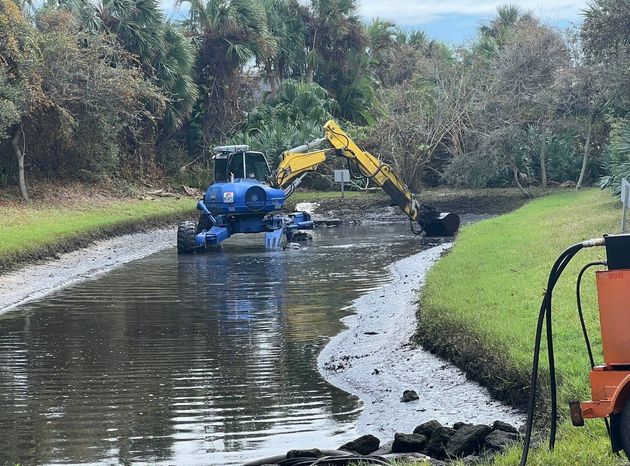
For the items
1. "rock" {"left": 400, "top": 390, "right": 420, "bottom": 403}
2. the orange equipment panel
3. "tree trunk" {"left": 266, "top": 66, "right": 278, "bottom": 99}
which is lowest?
"rock" {"left": 400, "top": 390, "right": 420, "bottom": 403}

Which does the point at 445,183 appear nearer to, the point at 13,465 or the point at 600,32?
the point at 600,32

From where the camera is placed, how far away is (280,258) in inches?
1001

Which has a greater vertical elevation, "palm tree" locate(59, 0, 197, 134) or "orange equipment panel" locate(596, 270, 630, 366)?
"palm tree" locate(59, 0, 197, 134)

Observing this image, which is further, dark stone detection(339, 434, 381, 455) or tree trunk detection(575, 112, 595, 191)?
tree trunk detection(575, 112, 595, 191)

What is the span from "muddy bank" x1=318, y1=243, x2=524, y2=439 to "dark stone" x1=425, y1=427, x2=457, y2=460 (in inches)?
52.8

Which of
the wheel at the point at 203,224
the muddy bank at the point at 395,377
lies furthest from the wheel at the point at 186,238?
the muddy bank at the point at 395,377

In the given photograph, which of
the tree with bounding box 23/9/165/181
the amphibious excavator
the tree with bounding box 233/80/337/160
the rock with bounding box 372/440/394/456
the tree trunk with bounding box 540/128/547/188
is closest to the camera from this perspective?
the rock with bounding box 372/440/394/456

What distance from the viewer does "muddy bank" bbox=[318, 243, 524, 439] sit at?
9.88m

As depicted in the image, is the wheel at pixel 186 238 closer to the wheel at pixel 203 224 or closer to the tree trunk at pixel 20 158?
the wheel at pixel 203 224

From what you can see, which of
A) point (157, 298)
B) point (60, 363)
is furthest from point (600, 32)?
point (60, 363)

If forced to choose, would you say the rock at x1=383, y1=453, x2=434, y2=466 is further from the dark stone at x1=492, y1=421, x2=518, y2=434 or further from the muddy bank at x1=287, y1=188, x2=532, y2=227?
the muddy bank at x1=287, y1=188, x2=532, y2=227

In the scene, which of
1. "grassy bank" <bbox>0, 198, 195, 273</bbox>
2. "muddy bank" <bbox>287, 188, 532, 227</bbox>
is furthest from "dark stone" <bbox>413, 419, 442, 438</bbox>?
"muddy bank" <bbox>287, 188, 532, 227</bbox>

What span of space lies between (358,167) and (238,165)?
4.28 metres

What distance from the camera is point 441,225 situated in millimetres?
31328
